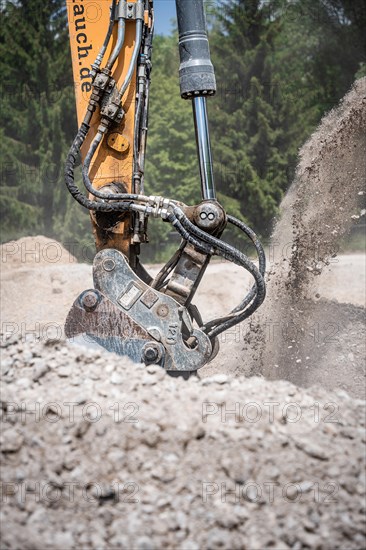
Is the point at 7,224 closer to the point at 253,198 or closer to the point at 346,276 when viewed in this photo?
the point at 253,198

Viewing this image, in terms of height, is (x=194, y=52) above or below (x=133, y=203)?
above

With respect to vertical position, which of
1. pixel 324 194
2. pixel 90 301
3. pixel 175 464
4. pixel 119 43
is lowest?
pixel 175 464

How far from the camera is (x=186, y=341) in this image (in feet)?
13.3

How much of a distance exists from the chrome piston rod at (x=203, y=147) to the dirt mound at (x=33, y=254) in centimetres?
800

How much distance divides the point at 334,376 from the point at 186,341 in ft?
4.84

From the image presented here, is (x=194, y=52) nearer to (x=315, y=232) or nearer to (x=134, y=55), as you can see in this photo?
(x=134, y=55)

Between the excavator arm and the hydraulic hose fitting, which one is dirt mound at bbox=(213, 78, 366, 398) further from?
the hydraulic hose fitting

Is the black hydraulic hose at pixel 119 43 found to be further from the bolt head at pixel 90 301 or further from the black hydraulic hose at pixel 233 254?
the bolt head at pixel 90 301

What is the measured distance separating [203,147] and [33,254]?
28.5ft

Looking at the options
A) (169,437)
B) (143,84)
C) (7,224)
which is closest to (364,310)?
(143,84)

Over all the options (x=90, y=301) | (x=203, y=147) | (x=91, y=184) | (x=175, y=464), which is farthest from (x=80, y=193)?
(x=175, y=464)

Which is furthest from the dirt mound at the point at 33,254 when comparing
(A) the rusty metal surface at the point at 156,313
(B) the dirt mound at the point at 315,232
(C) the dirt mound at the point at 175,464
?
(C) the dirt mound at the point at 175,464

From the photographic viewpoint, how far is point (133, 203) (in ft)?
13.4

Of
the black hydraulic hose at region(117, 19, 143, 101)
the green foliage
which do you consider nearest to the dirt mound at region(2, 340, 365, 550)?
the black hydraulic hose at region(117, 19, 143, 101)
